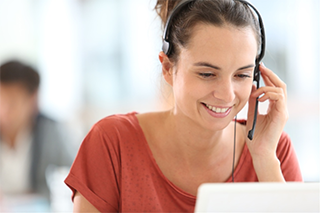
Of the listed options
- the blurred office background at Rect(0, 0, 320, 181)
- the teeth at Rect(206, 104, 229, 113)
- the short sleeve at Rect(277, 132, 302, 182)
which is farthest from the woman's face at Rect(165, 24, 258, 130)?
the blurred office background at Rect(0, 0, 320, 181)

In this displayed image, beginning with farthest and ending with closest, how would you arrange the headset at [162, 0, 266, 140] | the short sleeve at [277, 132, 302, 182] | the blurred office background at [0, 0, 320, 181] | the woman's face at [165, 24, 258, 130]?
the blurred office background at [0, 0, 320, 181] → the short sleeve at [277, 132, 302, 182] → the headset at [162, 0, 266, 140] → the woman's face at [165, 24, 258, 130]

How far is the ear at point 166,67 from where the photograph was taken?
4.46ft

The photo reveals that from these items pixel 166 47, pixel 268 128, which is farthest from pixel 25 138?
pixel 268 128

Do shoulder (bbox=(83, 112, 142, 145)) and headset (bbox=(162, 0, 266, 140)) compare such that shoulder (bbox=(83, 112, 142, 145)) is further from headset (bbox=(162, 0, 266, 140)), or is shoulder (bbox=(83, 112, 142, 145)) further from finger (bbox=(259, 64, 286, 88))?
finger (bbox=(259, 64, 286, 88))

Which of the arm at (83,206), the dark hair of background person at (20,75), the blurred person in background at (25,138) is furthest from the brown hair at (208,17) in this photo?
the dark hair of background person at (20,75)

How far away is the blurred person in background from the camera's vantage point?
2.59m

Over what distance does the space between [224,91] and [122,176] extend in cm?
42

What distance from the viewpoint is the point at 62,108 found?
3.95 m

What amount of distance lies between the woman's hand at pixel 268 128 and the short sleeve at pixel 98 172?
1.47 ft

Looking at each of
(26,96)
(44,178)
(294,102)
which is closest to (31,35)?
(26,96)

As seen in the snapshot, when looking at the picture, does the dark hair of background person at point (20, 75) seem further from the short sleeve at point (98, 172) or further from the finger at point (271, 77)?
the finger at point (271, 77)

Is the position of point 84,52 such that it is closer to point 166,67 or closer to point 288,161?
point 166,67

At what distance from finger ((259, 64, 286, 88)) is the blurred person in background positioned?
1460 millimetres

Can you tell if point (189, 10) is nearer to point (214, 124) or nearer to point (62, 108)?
point (214, 124)
